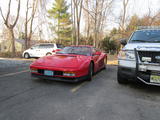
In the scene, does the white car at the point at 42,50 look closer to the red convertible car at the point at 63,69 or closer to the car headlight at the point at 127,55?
the red convertible car at the point at 63,69

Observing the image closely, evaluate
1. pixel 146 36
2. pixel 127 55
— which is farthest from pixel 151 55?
pixel 146 36

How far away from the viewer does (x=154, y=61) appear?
318 centimetres

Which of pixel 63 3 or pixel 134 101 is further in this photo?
pixel 63 3

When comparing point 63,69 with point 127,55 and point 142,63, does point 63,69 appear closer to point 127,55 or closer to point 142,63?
point 127,55

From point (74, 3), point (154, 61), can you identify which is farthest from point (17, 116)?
point (74, 3)

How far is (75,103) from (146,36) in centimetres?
336

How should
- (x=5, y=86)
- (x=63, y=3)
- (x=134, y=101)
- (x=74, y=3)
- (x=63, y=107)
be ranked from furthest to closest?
(x=63, y=3), (x=74, y=3), (x=5, y=86), (x=134, y=101), (x=63, y=107)

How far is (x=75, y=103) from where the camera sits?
2.69 m

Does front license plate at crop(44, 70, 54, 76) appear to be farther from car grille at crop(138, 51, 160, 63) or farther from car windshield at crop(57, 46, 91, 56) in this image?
car grille at crop(138, 51, 160, 63)

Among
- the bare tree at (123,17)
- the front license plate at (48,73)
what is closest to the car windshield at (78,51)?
the front license plate at (48,73)

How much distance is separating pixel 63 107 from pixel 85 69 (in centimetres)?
178

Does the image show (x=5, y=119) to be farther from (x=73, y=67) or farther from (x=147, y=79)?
(x=147, y=79)

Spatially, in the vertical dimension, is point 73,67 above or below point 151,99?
above

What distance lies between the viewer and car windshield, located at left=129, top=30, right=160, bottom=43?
4148 millimetres
